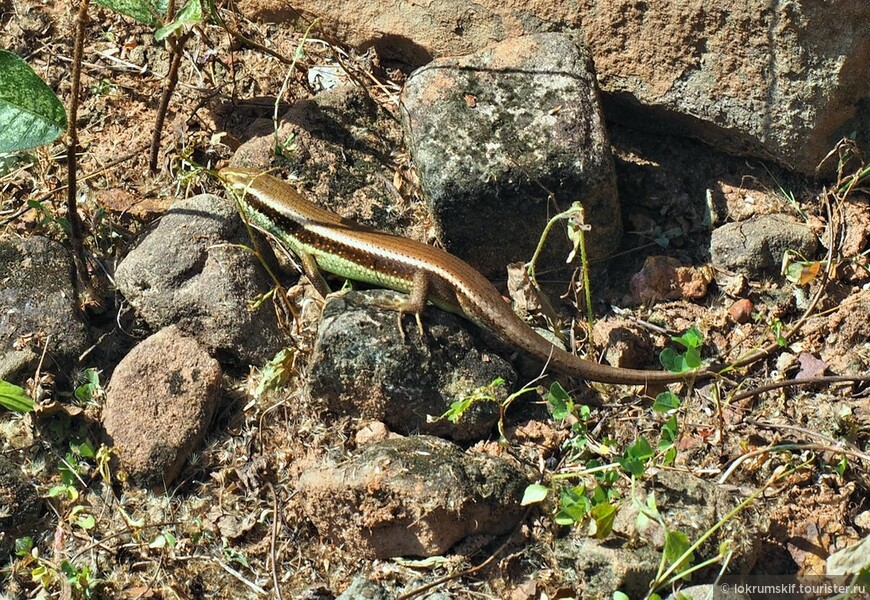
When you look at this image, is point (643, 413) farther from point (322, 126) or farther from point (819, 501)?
point (322, 126)

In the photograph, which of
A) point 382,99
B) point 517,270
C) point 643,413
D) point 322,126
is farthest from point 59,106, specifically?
point 643,413

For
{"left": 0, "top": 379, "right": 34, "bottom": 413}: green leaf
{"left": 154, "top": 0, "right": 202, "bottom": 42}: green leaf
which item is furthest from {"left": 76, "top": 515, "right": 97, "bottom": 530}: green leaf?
{"left": 154, "top": 0, "right": 202, "bottom": 42}: green leaf

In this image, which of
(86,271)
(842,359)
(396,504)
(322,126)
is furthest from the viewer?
(322,126)

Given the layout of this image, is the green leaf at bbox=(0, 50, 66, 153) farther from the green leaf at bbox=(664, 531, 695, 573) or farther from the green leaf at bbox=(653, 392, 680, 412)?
the green leaf at bbox=(664, 531, 695, 573)

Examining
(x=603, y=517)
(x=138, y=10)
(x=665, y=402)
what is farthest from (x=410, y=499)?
(x=138, y=10)

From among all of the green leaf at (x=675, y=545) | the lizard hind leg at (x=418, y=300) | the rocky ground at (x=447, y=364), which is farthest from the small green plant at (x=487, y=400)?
the green leaf at (x=675, y=545)

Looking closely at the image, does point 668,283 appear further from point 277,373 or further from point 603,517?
point 277,373

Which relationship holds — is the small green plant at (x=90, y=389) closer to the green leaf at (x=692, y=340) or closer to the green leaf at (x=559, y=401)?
the green leaf at (x=559, y=401)
